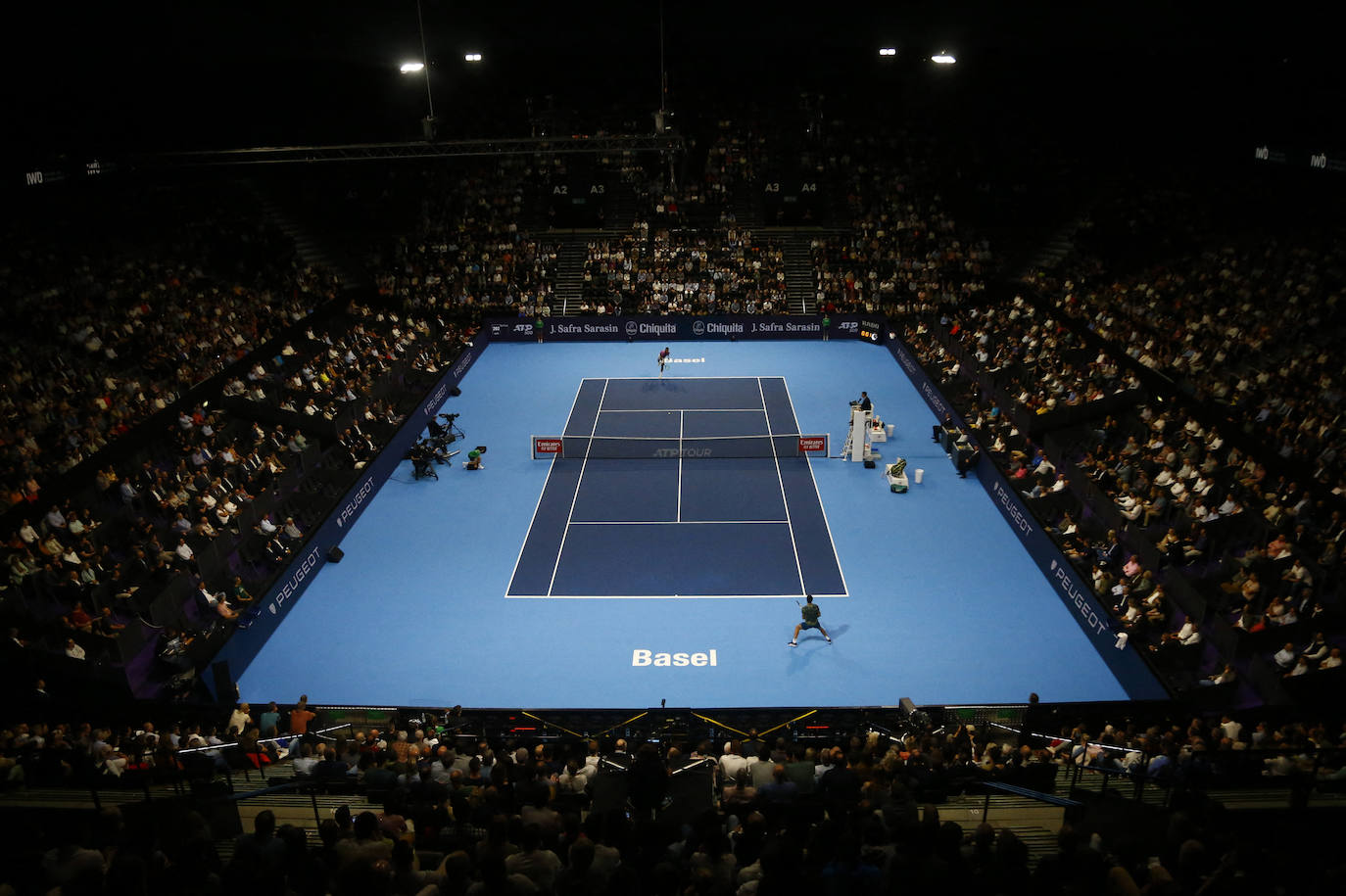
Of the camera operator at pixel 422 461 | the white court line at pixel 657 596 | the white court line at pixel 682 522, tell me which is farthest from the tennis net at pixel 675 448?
the white court line at pixel 657 596

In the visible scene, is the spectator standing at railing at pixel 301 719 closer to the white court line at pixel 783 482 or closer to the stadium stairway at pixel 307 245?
the white court line at pixel 783 482

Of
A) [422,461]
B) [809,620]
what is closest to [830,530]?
[809,620]

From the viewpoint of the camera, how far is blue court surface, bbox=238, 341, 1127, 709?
1645 centimetres

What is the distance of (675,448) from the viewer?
27.6 metres

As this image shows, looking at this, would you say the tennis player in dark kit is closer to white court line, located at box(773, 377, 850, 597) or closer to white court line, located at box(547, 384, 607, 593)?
white court line, located at box(773, 377, 850, 597)

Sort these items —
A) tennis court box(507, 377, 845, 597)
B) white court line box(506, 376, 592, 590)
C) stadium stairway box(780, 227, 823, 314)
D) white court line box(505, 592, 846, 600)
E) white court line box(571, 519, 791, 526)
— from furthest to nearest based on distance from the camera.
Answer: stadium stairway box(780, 227, 823, 314) → white court line box(571, 519, 791, 526) → white court line box(506, 376, 592, 590) → tennis court box(507, 377, 845, 597) → white court line box(505, 592, 846, 600)

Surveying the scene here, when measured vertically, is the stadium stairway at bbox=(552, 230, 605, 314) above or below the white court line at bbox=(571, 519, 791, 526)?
above

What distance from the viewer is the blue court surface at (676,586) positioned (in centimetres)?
1645

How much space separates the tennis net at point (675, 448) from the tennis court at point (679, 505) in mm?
43

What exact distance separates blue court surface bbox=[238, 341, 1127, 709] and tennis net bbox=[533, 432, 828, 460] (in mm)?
70

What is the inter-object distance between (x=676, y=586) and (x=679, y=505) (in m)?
4.61

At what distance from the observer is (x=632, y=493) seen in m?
25.0

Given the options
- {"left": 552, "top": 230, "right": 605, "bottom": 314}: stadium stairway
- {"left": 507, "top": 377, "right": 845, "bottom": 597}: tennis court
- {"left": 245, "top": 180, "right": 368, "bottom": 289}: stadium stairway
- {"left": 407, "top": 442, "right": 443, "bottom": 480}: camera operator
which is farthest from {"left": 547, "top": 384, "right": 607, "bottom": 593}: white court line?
{"left": 245, "top": 180, "right": 368, "bottom": 289}: stadium stairway

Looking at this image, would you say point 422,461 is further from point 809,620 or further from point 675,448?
point 809,620
